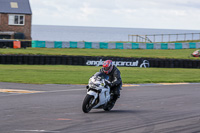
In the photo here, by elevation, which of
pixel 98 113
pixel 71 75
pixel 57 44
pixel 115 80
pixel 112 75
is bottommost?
pixel 98 113

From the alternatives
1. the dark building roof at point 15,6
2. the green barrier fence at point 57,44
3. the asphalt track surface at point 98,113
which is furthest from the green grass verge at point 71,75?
the dark building roof at point 15,6

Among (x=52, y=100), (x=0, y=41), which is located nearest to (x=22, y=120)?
(x=52, y=100)

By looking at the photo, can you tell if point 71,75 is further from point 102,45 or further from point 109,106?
point 102,45

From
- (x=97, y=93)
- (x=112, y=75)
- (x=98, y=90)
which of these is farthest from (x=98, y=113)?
(x=112, y=75)

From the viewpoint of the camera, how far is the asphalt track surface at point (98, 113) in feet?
28.2

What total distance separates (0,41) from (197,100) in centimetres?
3082

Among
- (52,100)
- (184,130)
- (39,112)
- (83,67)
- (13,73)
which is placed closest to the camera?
(184,130)

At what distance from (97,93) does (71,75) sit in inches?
521

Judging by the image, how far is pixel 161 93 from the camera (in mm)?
16719

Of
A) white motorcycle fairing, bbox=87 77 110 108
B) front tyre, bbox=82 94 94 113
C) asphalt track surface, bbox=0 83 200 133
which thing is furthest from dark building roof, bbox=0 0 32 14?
front tyre, bbox=82 94 94 113

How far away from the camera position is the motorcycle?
10.7 meters

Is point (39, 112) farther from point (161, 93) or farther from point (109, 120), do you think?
point (161, 93)

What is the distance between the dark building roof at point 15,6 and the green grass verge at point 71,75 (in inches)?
1253

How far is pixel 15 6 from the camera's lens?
196ft
